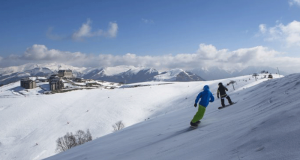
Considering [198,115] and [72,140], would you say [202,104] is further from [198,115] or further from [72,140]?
[72,140]

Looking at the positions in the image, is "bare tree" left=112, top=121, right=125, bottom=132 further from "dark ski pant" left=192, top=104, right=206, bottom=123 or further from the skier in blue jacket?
"dark ski pant" left=192, top=104, right=206, bottom=123

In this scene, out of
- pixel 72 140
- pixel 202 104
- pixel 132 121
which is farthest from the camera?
pixel 132 121

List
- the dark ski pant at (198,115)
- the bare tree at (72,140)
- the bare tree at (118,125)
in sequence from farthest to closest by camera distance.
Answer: the bare tree at (118,125) < the bare tree at (72,140) < the dark ski pant at (198,115)

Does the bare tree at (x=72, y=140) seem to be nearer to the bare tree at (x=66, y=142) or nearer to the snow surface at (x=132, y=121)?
the bare tree at (x=66, y=142)

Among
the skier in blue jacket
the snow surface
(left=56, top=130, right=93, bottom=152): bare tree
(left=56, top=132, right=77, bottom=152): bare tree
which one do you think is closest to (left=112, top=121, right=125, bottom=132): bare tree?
the snow surface

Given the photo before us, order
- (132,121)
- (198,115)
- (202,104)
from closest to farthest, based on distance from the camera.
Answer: (198,115) < (202,104) < (132,121)

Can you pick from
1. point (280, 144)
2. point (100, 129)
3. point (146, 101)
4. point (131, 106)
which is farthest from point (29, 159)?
point (280, 144)

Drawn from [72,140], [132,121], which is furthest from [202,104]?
[132,121]

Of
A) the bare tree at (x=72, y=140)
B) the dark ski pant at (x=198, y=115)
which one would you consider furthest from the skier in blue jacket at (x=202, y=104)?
the bare tree at (x=72, y=140)

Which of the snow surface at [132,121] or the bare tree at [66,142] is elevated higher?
the snow surface at [132,121]

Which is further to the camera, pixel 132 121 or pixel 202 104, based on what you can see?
pixel 132 121

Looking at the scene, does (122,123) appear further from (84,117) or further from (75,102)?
(75,102)

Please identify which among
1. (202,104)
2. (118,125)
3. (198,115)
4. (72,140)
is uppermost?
(202,104)

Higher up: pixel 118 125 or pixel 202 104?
pixel 202 104
